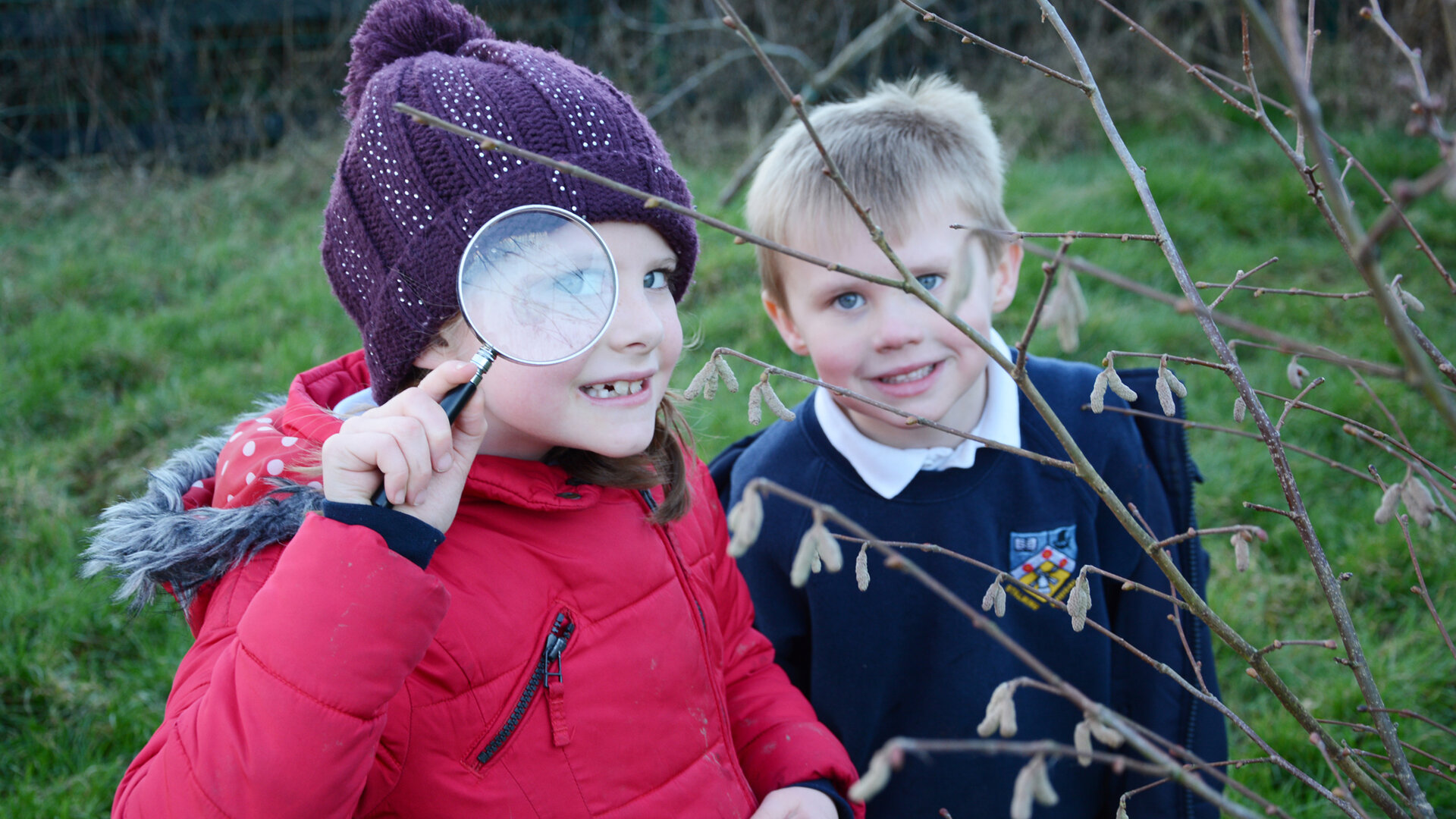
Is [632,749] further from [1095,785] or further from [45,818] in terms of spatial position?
[45,818]

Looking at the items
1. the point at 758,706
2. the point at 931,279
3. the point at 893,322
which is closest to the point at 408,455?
the point at 758,706

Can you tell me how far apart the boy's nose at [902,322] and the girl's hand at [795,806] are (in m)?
0.94

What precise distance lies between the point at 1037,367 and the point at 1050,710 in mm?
792

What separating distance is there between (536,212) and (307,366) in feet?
11.1

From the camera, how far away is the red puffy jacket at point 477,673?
1369mm

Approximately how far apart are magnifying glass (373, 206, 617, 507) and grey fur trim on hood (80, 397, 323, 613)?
423mm

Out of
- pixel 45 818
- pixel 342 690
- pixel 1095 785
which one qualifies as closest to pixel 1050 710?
pixel 1095 785

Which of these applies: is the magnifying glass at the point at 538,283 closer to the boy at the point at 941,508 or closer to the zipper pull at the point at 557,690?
the zipper pull at the point at 557,690

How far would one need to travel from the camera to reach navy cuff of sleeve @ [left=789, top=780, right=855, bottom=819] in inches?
78.7

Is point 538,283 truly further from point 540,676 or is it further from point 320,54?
point 320,54

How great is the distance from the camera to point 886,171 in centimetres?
233

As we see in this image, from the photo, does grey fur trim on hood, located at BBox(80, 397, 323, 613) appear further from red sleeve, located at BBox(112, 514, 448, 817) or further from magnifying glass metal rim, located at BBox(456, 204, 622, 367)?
magnifying glass metal rim, located at BBox(456, 204, 622, 367)

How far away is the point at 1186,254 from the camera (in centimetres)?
545

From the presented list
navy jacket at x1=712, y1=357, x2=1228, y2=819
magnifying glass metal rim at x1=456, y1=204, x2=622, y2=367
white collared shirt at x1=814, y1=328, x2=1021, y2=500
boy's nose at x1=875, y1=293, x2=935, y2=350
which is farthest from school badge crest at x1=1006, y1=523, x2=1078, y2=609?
magnifying glass metal rim at x1=456, y1=204, x2=622, y2=367
